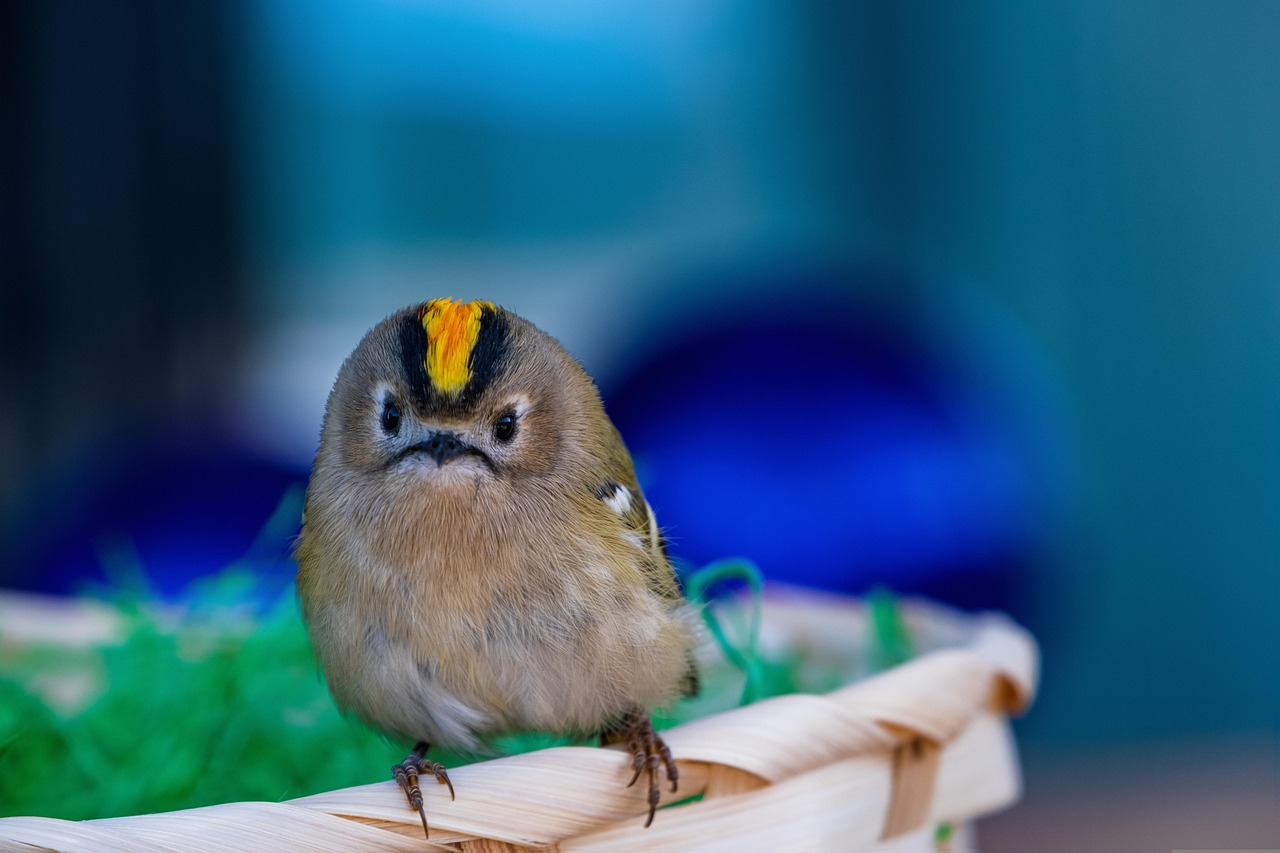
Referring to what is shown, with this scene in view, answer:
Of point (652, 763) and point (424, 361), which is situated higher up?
point (424, 361)

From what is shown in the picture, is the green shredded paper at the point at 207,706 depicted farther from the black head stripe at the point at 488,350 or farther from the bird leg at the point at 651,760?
the black head stripe at the point at 488,350

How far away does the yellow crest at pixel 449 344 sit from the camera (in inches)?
33.6

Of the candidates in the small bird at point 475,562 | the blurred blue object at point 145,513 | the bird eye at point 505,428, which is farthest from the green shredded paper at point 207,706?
the blurred blue object at point 145,513

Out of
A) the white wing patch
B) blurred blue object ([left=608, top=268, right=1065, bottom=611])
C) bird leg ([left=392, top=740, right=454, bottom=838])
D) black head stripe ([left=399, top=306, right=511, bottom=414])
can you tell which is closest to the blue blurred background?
blurred blue object ([left=608, top=268, right=1065, bottom=611])

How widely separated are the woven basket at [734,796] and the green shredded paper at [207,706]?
0.52 feet

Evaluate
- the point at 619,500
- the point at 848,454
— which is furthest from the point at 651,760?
the point at 848,454

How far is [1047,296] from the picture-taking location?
2.35 metres

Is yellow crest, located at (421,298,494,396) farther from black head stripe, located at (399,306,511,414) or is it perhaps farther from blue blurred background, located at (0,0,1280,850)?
blue blurred background, located at (0,0,1280,850)

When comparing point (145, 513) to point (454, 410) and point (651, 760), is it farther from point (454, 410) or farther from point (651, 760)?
point (651, 760)

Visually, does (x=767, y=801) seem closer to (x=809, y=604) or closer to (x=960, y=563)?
(x=809, y=604)

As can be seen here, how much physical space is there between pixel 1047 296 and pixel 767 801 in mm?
1852

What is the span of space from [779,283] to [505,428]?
1292mm

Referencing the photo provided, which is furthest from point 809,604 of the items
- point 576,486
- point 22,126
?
point 22,126

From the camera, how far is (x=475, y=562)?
820 millimetres
